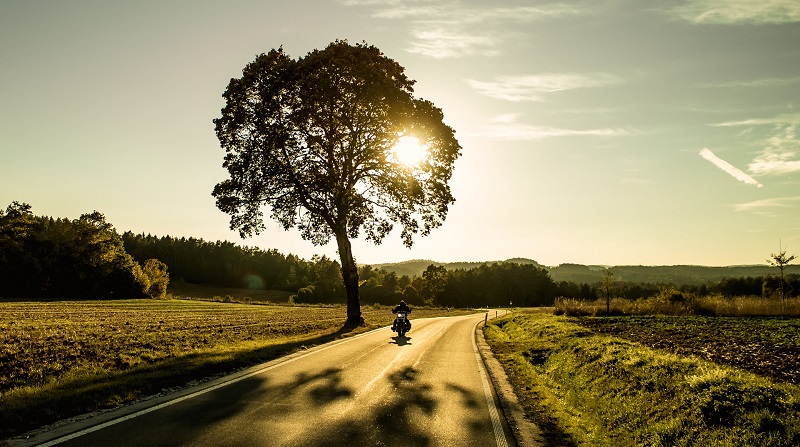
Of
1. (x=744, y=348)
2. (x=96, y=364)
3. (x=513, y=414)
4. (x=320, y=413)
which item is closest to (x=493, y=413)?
(x=513, y=414)

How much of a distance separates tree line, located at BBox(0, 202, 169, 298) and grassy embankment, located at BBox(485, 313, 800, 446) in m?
83.8

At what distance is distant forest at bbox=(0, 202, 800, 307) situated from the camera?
249ft

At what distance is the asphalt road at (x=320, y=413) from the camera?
21.8 ft

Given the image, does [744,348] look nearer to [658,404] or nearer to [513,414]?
[658,404]

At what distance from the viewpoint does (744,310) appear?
126ft

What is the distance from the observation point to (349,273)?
30281 millimetres

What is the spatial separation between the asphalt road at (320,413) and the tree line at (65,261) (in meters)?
79.9

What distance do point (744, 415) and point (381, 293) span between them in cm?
12844

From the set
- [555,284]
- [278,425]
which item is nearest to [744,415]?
[278,425]

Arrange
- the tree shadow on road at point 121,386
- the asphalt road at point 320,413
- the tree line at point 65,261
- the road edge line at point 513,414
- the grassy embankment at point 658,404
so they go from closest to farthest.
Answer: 1. the asphalt road at point 320,413
2. the grassy embankment at point 658,404
3. the tree shadow on road at point 121,386
4. the road edge line at point 513,414
5. the tree line at point 65,261

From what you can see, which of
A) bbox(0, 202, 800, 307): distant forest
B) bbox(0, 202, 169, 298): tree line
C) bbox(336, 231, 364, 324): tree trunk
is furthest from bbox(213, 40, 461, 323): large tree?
bbox(0, 202, 169, 298): tree line

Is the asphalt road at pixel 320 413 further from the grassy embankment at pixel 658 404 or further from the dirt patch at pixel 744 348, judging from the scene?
the dirt patch at pixel 744 348

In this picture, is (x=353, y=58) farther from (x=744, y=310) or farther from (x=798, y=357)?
(x=744, y=310)

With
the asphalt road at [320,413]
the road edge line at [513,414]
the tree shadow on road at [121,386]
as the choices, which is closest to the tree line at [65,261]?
the tree shadow on road at [121,386]
